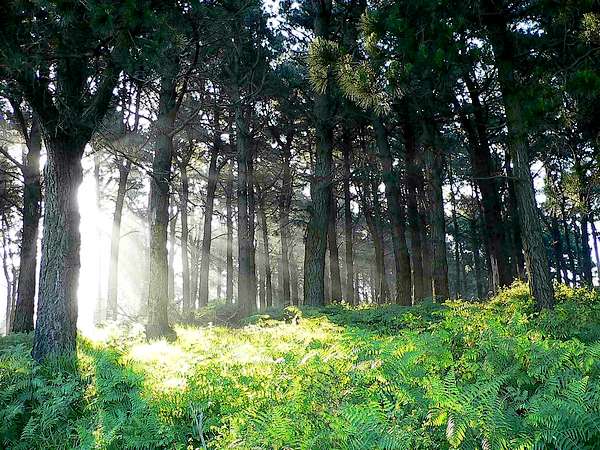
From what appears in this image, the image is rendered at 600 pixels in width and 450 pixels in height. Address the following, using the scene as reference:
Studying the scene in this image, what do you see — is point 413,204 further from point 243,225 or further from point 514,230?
point 243,225

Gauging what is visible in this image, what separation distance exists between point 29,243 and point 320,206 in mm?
7692

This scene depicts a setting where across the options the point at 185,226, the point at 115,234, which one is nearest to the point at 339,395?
the point at 115,234

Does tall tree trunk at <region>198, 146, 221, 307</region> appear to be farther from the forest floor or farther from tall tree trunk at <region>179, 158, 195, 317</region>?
the forest floor

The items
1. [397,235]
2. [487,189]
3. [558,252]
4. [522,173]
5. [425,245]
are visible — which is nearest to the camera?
[522,173]

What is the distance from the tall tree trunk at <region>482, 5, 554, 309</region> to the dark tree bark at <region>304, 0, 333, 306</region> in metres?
5.54

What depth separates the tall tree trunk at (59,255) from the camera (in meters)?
6.60

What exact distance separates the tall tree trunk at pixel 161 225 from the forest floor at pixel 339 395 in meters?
4.18

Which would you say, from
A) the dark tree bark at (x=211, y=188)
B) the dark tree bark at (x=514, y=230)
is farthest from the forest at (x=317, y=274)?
the dark tree bark at (x=514, y=230)

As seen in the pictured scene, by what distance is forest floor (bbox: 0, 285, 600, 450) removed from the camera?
235 cm

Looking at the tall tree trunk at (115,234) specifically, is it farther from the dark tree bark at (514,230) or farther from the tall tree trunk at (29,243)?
the dark tree bark at (514,230)

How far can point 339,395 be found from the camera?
3023 mm

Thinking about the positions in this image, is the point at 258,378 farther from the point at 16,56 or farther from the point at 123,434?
the point at 16,56

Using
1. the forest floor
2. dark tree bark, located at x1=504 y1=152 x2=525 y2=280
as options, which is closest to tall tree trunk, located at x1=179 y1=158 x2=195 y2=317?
dark tree bark, located at x1=504 y1=152 x2=525 y2=280

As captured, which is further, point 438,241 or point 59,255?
point 438,241
